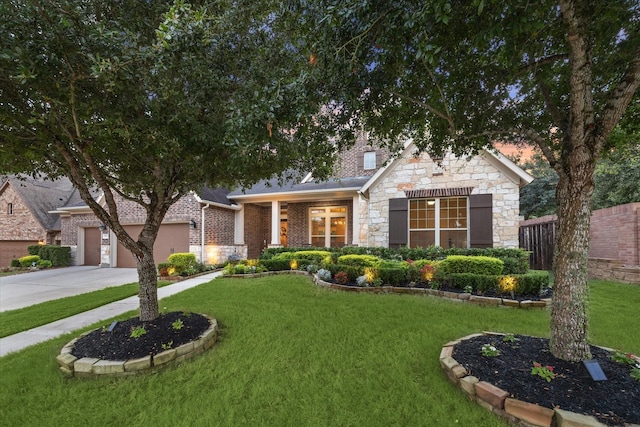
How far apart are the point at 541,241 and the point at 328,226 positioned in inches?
333

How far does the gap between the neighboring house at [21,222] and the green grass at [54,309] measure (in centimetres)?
1278

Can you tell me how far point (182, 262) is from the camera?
9875 millimetres

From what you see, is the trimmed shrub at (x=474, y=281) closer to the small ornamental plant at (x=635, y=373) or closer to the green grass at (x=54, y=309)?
the small ornamental plant at (x=635, y=373)

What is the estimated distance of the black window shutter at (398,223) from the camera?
9.96 metres

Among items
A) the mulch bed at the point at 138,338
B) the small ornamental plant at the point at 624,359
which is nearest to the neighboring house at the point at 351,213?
the mulch bed at the point at 138,338

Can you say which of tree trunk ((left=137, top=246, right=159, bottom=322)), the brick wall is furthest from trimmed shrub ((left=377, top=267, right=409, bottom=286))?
the brick wall

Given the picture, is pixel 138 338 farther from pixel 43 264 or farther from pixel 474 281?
pixel 43 264

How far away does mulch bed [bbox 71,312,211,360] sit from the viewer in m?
3.42

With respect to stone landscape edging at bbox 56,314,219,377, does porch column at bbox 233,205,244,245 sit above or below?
above

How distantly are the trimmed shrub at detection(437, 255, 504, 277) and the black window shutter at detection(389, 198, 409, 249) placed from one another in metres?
3.25

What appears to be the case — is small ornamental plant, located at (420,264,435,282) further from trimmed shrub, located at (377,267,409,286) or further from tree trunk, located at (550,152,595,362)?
tree trunk, located at (550,152,595,362)

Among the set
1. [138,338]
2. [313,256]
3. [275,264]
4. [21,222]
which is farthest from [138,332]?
[21,222]

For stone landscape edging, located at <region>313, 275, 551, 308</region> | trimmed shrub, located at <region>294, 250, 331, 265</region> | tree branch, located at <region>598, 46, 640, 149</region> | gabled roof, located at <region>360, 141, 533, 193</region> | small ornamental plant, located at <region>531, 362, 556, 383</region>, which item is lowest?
stone landscape edging, located at <region>313, 275, 551, 308</region>

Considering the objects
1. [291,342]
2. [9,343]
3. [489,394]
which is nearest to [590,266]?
[489,394]
